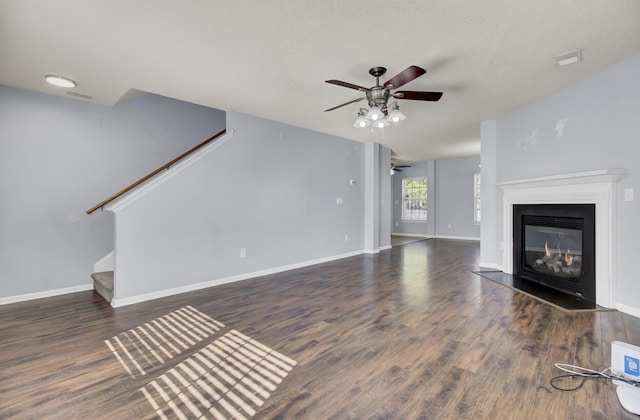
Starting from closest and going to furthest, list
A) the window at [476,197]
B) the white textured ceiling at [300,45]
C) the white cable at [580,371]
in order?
the white cable at [580,371], the white textured ceiling at [300,45], the window at [476,197]

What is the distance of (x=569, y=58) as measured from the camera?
2.87m

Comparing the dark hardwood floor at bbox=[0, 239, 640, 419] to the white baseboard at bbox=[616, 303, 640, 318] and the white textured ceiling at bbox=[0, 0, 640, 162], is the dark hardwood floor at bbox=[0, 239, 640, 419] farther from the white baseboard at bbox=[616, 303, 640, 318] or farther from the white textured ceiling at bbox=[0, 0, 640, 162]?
the white textured ceiling at bbox=[0, 0, 640, 162]

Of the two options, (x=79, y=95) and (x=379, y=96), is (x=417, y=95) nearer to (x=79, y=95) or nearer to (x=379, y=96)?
(x=379, y=96)

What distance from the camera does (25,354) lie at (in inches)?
87.7

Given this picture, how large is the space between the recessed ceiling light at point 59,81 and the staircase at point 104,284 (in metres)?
2.37

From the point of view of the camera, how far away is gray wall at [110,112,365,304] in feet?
11.6

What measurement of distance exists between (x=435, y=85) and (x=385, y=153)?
3.91 metres

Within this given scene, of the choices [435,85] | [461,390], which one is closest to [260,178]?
[435,85]

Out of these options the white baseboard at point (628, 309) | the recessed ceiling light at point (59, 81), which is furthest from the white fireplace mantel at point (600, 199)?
the recessed ceiling light at point (59, 81)

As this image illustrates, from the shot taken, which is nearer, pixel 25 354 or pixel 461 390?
pixel 461 390

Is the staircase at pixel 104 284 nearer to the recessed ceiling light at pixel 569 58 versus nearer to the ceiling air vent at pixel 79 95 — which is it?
the ceiling air vent at pixel 79 95

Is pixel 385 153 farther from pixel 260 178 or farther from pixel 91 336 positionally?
pixel 91 336

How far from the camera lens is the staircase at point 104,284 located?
3.42 metres

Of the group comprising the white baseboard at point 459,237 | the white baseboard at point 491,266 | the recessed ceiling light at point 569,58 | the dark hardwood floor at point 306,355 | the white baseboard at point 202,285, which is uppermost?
the recessed ceiling light at point 569,58
